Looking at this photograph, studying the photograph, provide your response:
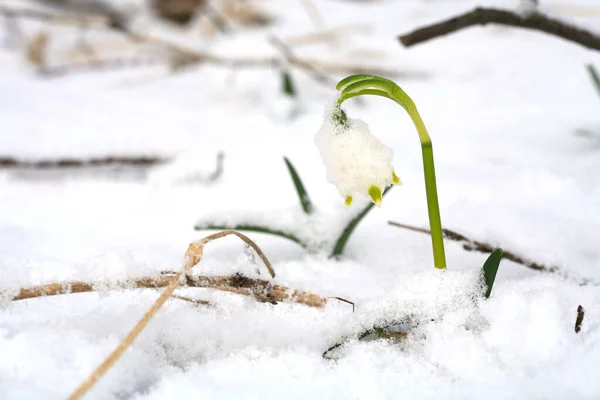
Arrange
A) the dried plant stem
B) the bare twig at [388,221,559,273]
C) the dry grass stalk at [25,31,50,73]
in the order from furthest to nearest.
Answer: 1. the dry grass stalk at [25,31,50,73]
2. the bare twig at [388,221,559,273]
3. the dried plant stem

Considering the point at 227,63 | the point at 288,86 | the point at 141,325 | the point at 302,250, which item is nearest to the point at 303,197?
the point at 302,250

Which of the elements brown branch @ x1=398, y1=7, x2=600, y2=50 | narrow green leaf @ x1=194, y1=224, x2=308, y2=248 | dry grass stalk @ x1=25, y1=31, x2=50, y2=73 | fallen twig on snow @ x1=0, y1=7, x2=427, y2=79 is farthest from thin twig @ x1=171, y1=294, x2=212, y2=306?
dry grass stalk @ x1=25, y1=31, x2=50, y2=73

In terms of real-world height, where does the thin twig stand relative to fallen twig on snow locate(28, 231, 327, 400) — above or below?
below

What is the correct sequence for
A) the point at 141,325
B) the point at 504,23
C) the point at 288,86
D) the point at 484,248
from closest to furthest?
the point at 141,325 < the point at 484,248 < the point at 504,23 < the point at 288,86

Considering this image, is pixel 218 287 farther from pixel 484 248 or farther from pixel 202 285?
pixel 484 248

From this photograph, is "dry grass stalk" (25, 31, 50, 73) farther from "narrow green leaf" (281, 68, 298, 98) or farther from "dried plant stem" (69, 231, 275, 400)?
"dried plant stem" (69, 231, 275, 400)

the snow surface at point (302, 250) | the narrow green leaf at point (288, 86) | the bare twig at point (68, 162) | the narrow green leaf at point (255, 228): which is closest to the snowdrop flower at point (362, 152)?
the snow surface at point (302, 250)
